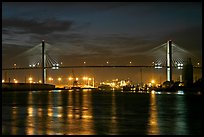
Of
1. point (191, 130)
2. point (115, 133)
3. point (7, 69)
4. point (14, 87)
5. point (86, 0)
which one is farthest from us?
point (14, 87)

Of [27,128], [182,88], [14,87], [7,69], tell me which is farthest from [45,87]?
[27,128]

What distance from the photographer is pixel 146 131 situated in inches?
465

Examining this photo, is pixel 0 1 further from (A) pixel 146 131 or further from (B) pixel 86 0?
(A) pixel 146 131

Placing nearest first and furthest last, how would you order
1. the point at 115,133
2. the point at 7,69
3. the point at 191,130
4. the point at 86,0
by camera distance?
the point at 86,0
the point at 115,133
the point at 191,130
the point at 7,69

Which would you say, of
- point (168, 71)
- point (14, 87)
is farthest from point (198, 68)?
point (14, 87)

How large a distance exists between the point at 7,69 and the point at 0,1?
8601 centimetres

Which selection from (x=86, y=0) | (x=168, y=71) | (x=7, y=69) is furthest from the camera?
(x=7, y=69)

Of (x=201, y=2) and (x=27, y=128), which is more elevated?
(x=201, y=2)

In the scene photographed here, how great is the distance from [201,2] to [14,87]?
9900cm

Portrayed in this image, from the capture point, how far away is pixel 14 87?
102312mm

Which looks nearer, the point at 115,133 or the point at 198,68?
the point at 115,133

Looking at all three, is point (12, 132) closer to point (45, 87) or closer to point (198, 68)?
point (198, 68)

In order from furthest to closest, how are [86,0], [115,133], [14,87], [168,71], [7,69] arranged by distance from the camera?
[14,87]
[7,69]
[168,71]
[115,133]
[86,0]

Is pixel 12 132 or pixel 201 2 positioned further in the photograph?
pixel 12 132
